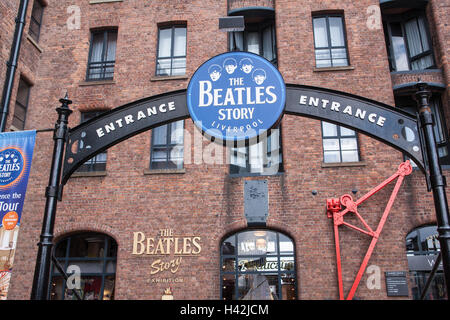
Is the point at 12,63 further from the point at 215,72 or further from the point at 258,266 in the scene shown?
the point at 258,266

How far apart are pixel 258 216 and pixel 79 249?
546 cm

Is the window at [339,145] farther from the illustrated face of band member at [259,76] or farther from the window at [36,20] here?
the window at [36,20]

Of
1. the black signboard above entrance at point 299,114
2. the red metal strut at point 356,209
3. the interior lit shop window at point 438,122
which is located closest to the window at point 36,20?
the black signboard above entrance at point 299,114

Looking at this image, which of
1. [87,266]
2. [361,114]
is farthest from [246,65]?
[87,266]

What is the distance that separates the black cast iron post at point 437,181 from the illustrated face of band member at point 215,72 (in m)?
2.61

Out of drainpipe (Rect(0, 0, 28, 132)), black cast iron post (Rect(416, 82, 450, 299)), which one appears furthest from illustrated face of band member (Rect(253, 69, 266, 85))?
drainpipe (Rect(0, 0, 28, 132))

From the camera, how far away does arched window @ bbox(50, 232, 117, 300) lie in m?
10.9

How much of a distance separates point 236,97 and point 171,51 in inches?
337

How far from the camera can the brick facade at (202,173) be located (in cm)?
1034

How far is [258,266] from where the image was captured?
35.2 feet

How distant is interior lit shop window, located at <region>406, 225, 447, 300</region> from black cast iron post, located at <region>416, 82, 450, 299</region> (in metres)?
6.87

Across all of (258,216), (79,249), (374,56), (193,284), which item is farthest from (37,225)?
(374,56)

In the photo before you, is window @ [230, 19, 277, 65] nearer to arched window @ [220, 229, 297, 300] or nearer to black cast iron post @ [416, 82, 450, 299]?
arched window @ [220, 229, 297, 300]

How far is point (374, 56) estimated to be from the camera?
38.9 feet
